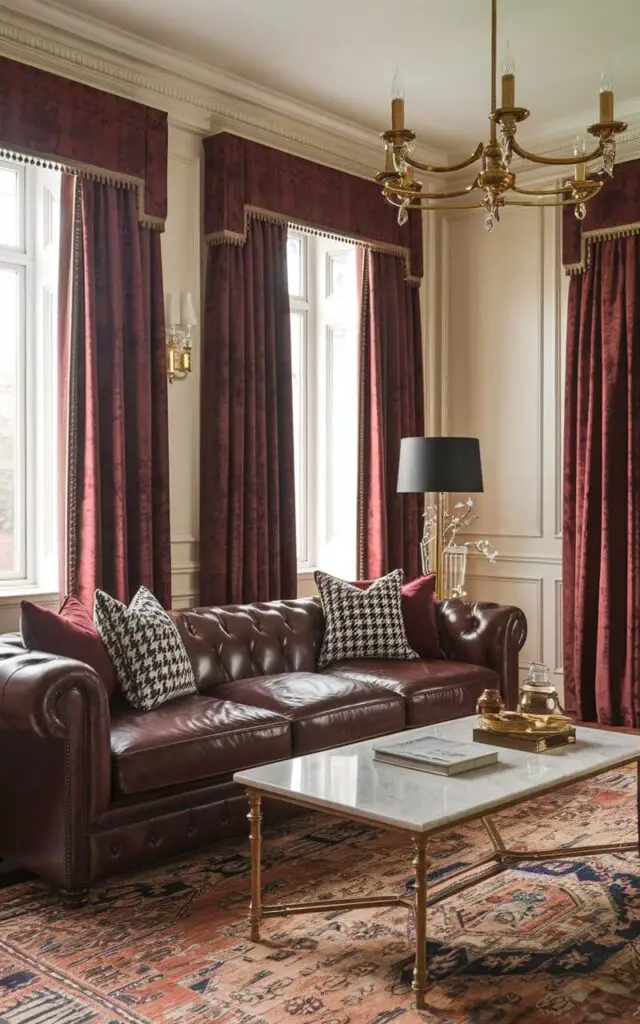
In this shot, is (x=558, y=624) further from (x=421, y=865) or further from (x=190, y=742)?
(x=421, y=865)

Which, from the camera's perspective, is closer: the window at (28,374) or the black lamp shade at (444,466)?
the window at (28,374)

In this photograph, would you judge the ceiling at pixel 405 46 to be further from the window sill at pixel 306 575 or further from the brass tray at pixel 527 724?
the brass tray at pixel 527 724

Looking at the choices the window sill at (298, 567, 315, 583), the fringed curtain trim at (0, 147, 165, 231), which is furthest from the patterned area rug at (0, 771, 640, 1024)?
the fringed curtain trim at (0, 147, 165, 231)

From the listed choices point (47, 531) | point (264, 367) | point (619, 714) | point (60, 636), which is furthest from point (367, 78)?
point (619, 714)

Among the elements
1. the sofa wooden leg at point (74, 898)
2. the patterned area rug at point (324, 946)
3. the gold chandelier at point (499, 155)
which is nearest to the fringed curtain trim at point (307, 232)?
the gold chandelier at point (499, 155)

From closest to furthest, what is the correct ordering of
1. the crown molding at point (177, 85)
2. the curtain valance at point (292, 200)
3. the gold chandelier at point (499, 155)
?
the gold chandelier at point (499, 155) < the crown molding at point (177, 85) < the curtain valance at point (292, 200)

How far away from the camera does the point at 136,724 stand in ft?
11.4

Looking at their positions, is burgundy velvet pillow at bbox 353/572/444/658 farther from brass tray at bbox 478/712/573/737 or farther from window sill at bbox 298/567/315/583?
brass tray at bbox 478/712/573/737

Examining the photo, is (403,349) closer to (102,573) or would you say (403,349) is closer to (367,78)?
(367,78)

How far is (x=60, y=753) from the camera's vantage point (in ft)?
10.3

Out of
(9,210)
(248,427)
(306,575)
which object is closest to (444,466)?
(248,427)

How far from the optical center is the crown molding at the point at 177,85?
14.0ft

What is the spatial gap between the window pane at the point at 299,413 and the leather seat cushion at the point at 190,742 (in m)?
2.12

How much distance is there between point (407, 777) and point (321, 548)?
319 cm
